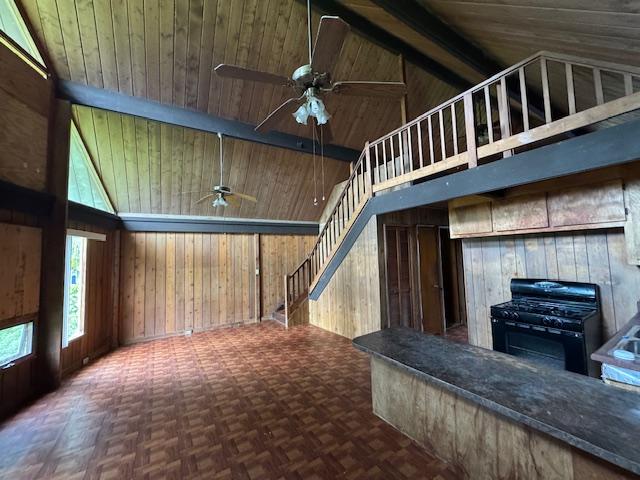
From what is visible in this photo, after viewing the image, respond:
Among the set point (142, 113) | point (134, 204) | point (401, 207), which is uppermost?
point (142, 113)

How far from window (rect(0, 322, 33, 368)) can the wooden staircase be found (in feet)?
12.4

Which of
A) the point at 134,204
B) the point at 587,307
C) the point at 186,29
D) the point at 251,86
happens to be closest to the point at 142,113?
the point at 186,29

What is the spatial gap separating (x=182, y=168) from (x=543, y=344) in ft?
18.5

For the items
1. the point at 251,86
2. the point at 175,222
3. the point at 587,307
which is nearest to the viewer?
the point at 587,307

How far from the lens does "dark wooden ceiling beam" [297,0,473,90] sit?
11.6 ft

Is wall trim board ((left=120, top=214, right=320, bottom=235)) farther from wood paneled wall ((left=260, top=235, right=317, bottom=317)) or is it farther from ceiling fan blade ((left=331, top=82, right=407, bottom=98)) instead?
ceiling fan blade ((left=331, top=82, right=407, bottom=98))

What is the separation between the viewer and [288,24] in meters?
3.62

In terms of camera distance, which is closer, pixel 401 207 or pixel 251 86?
pixel 401 207

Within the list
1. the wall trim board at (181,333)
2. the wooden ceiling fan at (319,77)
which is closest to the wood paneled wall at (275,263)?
the wall trim board at (181,333)

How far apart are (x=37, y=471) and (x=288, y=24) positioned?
5.01m

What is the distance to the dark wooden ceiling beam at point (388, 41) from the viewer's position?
3539 mm

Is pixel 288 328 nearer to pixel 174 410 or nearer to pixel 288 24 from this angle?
pixel 174 410

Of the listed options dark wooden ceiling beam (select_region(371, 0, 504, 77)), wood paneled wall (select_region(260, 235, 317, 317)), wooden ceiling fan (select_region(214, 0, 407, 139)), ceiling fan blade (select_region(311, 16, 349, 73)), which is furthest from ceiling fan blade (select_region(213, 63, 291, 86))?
wood paneled wall (select_region(260, 235, 317, 317))

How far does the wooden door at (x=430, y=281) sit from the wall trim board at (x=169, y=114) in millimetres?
2619
